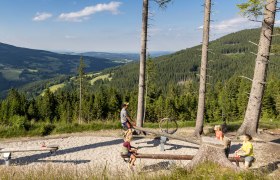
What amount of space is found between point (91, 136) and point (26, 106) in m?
67.9

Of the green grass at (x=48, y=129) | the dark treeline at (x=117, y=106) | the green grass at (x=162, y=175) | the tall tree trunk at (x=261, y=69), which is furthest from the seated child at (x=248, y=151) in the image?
the dark treeline at (x=117, y=106)

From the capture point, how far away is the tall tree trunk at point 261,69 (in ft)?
44.8

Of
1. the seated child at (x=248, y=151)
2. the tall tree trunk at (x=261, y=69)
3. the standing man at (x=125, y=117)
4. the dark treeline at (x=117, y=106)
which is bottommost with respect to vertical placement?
the dark treeline at (x=117, y=106)

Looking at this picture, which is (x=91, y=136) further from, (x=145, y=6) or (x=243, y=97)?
(x=243, y=97)

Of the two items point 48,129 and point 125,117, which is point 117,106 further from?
point 125,117

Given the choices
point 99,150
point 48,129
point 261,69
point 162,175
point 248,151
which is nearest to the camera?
point 162,175

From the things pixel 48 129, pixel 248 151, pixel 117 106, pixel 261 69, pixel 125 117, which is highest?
pixel 261 69

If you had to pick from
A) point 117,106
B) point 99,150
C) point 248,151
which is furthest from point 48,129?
point 117,106

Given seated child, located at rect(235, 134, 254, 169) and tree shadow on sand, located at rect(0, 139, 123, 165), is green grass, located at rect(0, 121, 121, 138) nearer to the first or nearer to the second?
tree shadow on sand, located at rect(0, 139, 123, 165)

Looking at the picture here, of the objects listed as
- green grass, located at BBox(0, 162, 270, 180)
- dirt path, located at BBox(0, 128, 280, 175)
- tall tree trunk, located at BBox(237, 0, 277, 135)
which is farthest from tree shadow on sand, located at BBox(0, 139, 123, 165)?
tall tree trunk, located at BBox(237, 0, 277, 135)

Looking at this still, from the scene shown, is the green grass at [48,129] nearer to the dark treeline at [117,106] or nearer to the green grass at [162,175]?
the green grass at [162,175]

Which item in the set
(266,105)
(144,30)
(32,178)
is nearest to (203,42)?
(144,30)

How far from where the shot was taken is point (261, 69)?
14.0 metres

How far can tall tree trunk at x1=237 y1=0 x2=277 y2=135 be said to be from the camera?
1364 centimetres
